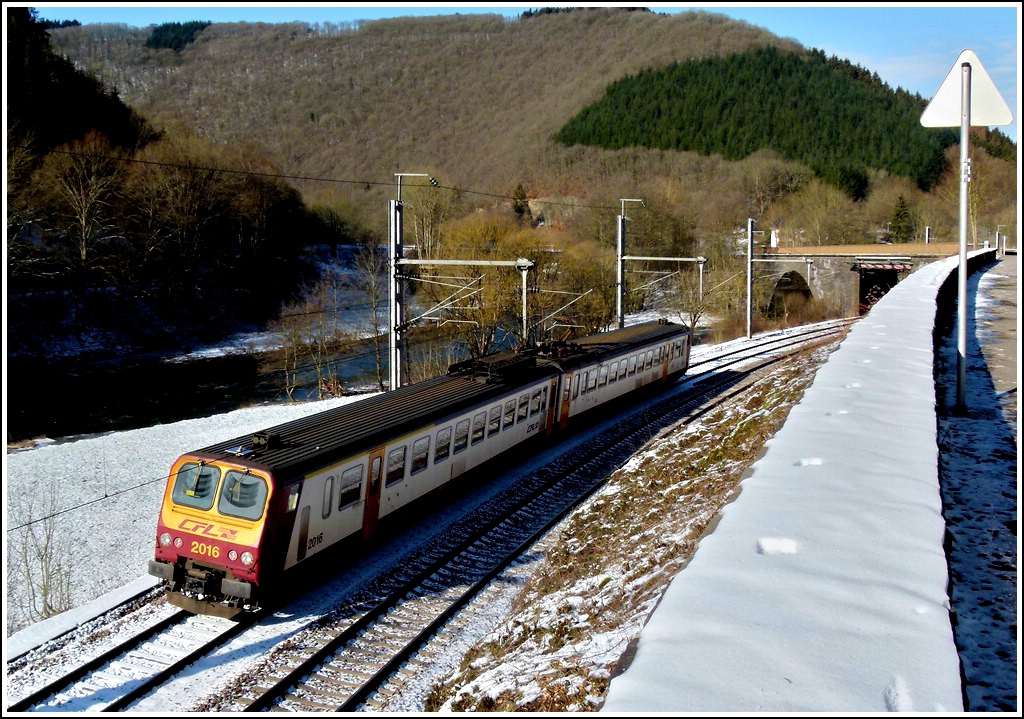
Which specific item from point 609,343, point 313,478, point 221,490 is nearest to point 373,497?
point 313,478

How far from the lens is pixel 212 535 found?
10945 mm

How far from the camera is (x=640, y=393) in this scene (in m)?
26.1

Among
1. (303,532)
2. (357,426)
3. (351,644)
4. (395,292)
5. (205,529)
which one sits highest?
(395,292)

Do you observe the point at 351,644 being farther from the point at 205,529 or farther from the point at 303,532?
A: the point at 205,529

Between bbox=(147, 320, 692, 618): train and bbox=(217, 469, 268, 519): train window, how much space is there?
0.01 metres

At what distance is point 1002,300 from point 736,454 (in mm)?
14838

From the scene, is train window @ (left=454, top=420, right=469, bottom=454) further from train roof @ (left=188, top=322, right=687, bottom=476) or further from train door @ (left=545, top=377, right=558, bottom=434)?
train door @ (left=545, top=377, right=558, bottom=434)

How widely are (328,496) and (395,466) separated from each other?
5.90ft

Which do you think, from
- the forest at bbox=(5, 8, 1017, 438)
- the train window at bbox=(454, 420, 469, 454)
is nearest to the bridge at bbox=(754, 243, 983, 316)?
the forest at bbox=(5, 8, 1017, 438)

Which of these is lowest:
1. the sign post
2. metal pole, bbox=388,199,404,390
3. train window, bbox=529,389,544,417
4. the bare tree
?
the bare tree

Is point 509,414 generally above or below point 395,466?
above

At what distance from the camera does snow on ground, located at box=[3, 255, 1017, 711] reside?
13.5 ft

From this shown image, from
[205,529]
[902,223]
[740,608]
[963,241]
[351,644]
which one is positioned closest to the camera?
[740,608]

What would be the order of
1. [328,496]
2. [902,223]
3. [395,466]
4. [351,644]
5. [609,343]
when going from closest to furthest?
[351,644] < [328,496] < [395,466] < [609,343] < [902,223]
